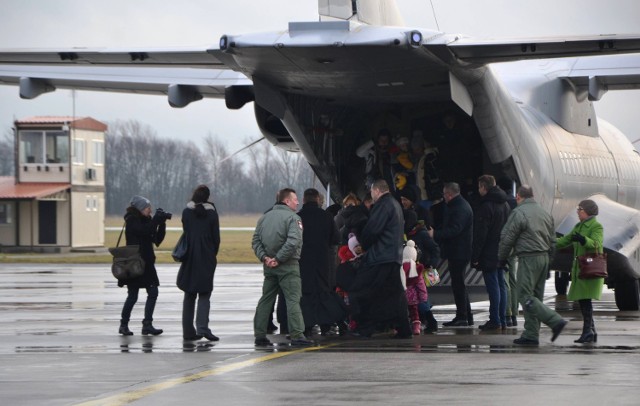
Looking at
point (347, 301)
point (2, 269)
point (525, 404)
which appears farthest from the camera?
point (2, 269)

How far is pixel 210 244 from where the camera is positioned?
1490 centimetres

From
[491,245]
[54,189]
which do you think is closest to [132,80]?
[491,245]

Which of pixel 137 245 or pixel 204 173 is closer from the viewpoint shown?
pixel 137 245

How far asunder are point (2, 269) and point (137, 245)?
22335 mm

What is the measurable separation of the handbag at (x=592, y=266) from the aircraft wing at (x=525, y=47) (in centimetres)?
224

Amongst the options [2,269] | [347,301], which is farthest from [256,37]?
[2,269]

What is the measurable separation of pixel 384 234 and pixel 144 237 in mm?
3286

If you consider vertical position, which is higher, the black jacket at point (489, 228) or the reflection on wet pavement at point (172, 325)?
the black jacket at point (489, 228)

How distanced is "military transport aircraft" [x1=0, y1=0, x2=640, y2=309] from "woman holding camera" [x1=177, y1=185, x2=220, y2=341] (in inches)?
71.1

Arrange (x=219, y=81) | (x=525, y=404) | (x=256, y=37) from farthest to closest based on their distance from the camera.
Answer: (x=219, y=81)
(x=256, y=37)
(x=525, y=404)

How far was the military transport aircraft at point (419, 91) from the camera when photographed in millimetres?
14109

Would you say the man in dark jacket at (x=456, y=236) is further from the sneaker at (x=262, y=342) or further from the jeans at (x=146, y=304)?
the jeans at (x=146, y=304)

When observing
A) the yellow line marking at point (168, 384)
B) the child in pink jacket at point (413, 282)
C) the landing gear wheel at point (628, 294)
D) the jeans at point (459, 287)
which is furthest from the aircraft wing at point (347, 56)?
the landing gear wheel at point (628, 294)

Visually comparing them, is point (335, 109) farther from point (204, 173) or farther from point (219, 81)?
point (204, 173)
